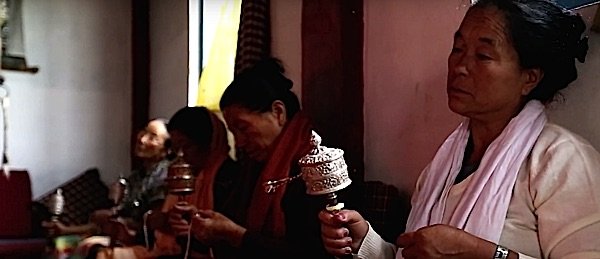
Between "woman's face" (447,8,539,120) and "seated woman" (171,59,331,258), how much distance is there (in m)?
0.59

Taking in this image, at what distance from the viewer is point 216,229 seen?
6.66 ft

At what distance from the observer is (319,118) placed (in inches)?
92.7

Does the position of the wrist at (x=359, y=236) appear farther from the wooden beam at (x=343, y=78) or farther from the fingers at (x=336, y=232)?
the wooden beam at (x=343, y=78)

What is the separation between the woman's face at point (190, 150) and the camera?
2.72 metres

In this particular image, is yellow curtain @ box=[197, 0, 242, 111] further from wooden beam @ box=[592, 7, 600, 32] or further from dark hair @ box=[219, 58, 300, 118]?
wooden beam @ box=[592, 7, 600, 32]

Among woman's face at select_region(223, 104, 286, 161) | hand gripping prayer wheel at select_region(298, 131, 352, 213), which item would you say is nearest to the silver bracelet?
hand gripping prayer wheel at select_region(298, 131, 352, 213)

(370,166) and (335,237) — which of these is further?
(370,166)

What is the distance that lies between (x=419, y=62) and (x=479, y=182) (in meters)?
0.71

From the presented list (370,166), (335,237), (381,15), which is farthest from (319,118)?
(335,237)

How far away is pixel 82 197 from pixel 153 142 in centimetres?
114

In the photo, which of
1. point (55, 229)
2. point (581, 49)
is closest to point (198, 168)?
point (55, 229)

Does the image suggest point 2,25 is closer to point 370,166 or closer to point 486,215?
point 370,166

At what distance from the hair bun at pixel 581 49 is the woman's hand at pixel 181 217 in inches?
43.5

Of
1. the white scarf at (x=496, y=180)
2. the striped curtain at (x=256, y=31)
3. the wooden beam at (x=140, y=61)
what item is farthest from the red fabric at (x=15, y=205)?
the white scarf at (x=496, y=180)
